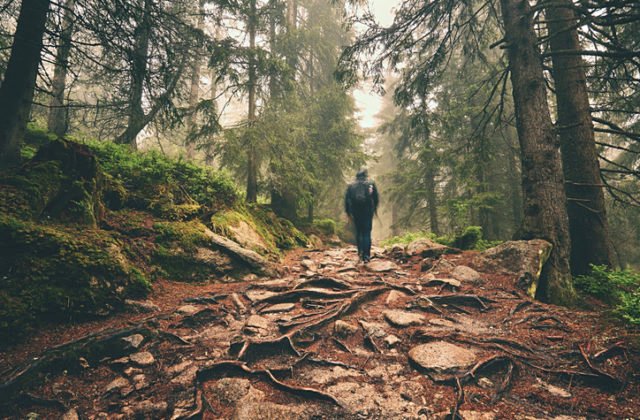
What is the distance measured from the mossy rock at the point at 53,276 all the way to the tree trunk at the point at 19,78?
2807 mm

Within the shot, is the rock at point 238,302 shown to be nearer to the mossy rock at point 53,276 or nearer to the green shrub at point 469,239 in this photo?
the mossy rock at point 53,276

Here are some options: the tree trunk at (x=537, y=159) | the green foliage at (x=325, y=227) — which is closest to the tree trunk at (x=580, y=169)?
the tree trunk at (x=537, y=159)

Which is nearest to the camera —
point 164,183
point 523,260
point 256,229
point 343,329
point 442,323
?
point 343,329

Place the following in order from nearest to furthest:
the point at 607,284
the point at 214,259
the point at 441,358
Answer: the point at 441,358, the point at 607,284, the point at 214,259

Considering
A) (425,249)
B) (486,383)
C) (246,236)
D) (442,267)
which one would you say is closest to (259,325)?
(486,383)

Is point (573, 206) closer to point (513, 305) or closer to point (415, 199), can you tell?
point (513, 305)

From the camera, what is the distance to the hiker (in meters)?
7.46

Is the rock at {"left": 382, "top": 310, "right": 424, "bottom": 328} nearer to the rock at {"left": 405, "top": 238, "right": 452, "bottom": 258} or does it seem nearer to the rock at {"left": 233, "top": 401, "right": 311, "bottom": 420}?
the rock at {"left": 233, "top": 401, "right": 311, "bottom": 420}

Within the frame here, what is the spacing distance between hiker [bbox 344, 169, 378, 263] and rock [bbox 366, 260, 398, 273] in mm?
526

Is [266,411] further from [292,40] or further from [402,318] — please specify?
[292,40]

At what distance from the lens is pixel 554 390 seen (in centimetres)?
265

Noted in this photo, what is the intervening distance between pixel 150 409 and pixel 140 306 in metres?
2.20

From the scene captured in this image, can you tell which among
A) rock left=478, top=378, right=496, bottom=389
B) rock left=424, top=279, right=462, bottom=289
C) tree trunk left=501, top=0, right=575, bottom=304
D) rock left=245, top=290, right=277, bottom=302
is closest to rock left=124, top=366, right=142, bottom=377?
rock left=245, top=290, right=277, bottom=302

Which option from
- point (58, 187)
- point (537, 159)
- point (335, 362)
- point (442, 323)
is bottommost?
point (335, 362)
